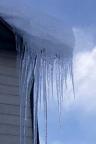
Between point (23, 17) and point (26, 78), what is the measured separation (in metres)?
0.96

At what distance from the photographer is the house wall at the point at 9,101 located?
5.45 m

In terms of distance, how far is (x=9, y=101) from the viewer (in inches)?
224

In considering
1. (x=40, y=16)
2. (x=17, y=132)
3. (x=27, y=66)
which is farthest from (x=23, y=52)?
(x=17, y=132)

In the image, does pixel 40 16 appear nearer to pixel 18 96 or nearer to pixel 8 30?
pixel 8 30

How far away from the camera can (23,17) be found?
18.7 feet

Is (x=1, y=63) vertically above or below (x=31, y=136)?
above

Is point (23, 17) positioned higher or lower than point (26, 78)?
higher

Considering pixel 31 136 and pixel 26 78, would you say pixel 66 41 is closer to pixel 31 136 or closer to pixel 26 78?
pixel 26 78

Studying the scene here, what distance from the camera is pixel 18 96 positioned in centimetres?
575

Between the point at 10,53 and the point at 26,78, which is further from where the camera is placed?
the point at 10,53

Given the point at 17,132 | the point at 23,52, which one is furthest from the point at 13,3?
the point at 17,132

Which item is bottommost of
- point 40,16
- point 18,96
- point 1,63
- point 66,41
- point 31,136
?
point 31,136

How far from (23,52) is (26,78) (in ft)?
1.37

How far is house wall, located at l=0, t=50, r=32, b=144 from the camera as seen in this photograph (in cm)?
545
